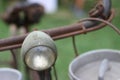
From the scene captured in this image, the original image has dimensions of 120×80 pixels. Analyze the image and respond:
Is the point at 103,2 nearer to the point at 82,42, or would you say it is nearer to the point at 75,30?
the point at 75,30

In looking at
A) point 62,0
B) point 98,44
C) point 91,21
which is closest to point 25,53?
point 91,21

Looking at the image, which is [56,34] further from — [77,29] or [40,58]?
→ [40,58]

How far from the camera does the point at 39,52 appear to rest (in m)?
0.96

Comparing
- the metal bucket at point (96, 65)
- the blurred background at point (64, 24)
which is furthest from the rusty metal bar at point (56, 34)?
the blurred background at point (64, 24)

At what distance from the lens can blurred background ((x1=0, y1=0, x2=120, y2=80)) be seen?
3.36 metres

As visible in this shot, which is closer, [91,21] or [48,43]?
[48,43]

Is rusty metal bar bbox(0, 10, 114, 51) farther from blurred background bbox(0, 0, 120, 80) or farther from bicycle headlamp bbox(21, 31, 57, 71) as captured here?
blurred background bbox(0, 0, 120, 80)

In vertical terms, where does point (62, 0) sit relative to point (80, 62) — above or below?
below

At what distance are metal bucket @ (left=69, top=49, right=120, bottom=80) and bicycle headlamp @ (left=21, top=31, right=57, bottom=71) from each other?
3.0 inches

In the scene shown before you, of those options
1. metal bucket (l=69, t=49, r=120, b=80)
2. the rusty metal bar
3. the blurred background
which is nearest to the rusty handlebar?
the rusty metal bar

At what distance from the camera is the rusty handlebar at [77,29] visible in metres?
1.13

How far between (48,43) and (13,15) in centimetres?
138

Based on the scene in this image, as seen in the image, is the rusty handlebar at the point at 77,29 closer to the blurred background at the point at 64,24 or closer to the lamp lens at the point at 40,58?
the lamp lens at the point at 40,58

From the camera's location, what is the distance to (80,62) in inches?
41.9
